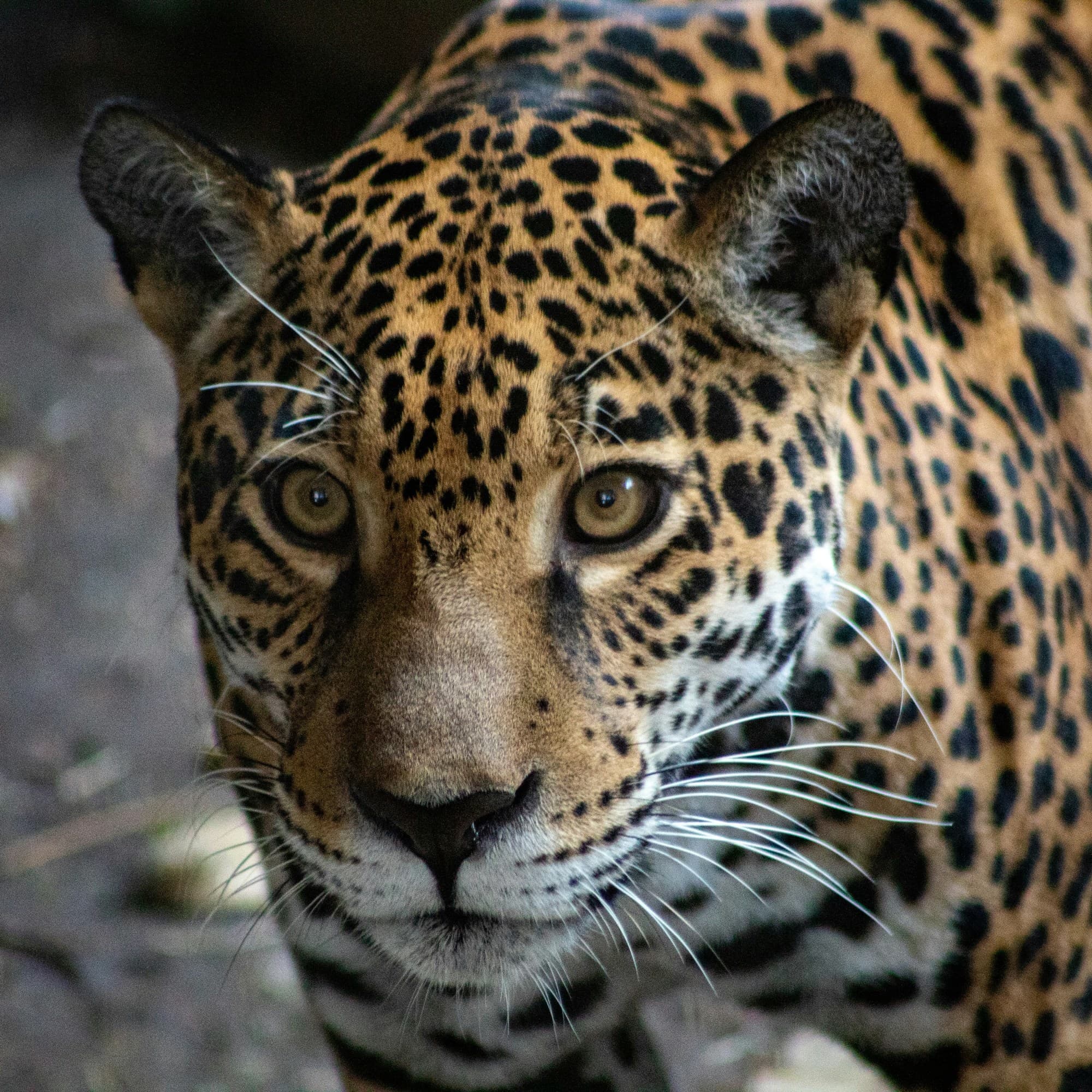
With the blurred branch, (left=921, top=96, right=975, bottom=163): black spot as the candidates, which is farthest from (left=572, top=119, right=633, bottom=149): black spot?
the blurred branch

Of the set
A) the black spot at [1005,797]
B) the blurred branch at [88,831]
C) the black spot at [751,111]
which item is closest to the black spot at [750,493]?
the black spot at [1005,797]

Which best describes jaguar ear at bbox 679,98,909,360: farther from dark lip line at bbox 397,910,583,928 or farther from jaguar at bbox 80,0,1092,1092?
dark lip line at bbox 397,910,583,928

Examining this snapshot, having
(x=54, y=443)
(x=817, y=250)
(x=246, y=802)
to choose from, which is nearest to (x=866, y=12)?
(x=817, y=250)

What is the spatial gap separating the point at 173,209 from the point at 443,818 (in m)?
1.24

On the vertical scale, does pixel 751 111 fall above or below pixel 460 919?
above

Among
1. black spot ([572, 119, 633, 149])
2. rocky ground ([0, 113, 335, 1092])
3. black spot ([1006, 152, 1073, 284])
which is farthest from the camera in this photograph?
rocky ground ([0, 113, 335, 1092])

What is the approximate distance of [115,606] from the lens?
20.9 ft

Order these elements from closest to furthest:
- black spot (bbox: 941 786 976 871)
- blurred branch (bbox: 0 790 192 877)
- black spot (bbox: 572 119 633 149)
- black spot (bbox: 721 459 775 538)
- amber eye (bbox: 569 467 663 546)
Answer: amber eye (bbox: 569 467 663 546) → black spot (bbox: 721 459 775 538) → black spot (bbox: 572 119 633 149) → black spot (bbox: 941 786 976 871) → blurred branch (bbox: 0 790 192 877)

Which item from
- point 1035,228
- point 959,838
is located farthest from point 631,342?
point 1035,228

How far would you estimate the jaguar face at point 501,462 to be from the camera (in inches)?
92.1

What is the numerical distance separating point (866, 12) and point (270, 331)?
4.97 feet

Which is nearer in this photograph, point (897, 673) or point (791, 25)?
point (897, 673)

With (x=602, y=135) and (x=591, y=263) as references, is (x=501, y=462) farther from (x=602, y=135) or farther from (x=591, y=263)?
(x=602, y=135)

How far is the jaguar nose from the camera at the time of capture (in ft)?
7.27
